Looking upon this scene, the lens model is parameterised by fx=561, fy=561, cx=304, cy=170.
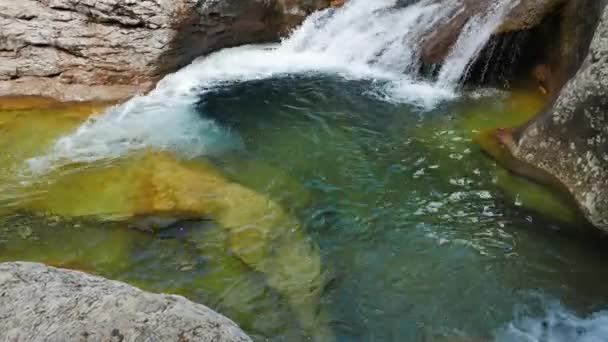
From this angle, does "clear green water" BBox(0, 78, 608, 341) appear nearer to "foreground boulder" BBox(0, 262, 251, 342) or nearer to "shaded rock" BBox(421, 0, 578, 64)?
"shaded rock" BBox(421, 0, 578, 64)

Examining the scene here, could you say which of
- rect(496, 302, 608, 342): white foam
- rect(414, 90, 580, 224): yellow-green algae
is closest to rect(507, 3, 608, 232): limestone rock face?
rect(414, 90, 580, 224): yellow-green algae

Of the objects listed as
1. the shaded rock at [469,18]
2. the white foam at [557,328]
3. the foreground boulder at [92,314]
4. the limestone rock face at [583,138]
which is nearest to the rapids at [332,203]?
the white foam at [557,328]

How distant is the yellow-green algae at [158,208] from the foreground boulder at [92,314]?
210 cm

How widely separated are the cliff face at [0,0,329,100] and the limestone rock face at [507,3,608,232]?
225 inches

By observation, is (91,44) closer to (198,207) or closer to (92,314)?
(198,207)

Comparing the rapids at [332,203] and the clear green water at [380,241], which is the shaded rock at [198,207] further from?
the clear green water at [380,241]

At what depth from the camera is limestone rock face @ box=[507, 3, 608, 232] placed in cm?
599

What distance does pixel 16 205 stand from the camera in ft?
20.2

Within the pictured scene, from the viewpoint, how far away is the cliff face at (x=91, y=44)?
8.72 m

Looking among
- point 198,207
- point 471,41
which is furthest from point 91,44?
point 471,41

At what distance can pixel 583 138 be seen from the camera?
6262mm

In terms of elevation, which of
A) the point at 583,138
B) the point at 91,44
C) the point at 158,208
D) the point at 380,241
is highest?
the point at 583,138

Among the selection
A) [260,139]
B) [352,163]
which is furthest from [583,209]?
[260,139]

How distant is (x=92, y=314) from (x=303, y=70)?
761 centimetres
